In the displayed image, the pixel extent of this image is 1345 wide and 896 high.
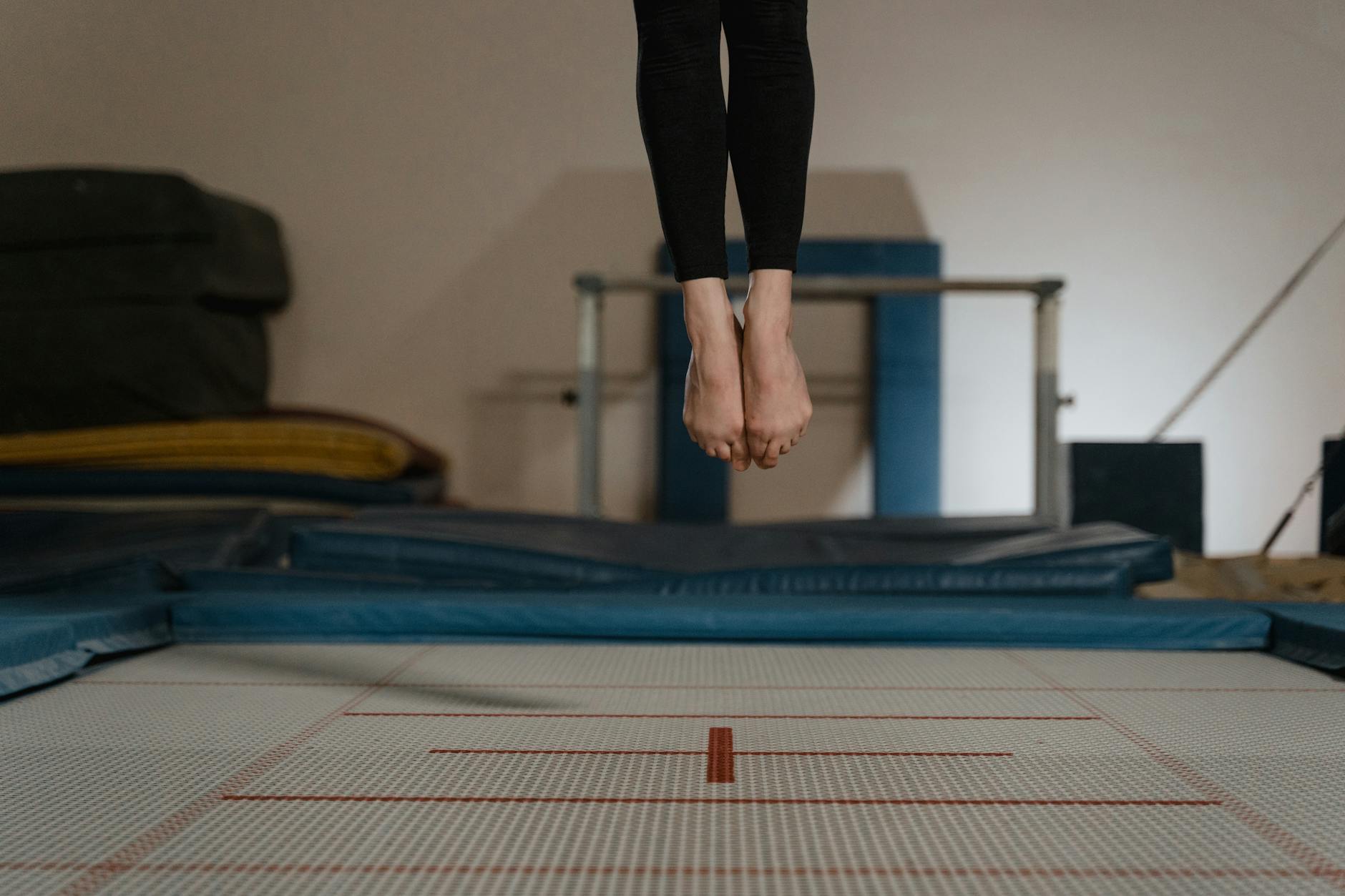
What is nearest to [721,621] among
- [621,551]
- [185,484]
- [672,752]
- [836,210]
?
[621,551]

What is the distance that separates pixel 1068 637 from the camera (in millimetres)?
1467

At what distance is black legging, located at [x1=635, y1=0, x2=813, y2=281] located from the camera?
1.06 metres

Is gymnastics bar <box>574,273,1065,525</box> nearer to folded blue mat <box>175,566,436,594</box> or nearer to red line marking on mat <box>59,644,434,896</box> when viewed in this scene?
folded blue mat <box>175,566,436,594</box>

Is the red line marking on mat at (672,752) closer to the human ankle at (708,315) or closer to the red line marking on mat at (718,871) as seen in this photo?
the red line marking on mat at (718,871)

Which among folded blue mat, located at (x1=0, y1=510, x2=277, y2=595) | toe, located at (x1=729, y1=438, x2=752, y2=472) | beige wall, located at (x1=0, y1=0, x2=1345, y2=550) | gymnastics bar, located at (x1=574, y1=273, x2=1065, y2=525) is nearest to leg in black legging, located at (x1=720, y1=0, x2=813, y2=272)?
toe, located at (x1=729, y1=438, x2=752, y2=472)

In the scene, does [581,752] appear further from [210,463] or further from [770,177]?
[210,463]

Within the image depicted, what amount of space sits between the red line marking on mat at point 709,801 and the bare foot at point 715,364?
0.46 meters

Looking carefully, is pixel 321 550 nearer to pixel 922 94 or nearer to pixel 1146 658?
pixel 1146 658

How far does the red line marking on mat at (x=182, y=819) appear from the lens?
62cm

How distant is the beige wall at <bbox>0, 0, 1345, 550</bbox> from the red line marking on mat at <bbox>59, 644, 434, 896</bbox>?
286 cm

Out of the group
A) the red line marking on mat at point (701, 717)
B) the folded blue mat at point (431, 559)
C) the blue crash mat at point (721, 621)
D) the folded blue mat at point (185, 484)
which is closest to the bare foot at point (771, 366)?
the red line marking on mat at point (701, 717)

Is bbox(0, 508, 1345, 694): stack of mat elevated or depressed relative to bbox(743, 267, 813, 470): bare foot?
depressed

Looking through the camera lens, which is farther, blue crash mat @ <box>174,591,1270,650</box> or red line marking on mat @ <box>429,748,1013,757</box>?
blue crash mat @ <box>174,591,1270,650</box>

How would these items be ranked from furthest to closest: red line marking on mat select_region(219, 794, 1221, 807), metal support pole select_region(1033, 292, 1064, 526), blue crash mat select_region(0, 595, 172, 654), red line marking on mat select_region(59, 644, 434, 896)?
metal support pole select_region(1033, 292, 1064, 526)
blue crash mat select_region(0, 595, 172, 654)
red line marking on mat select_region(219, 794, 1221, 807)
red line marking on mat select_region(59, 644, 434, 896)
